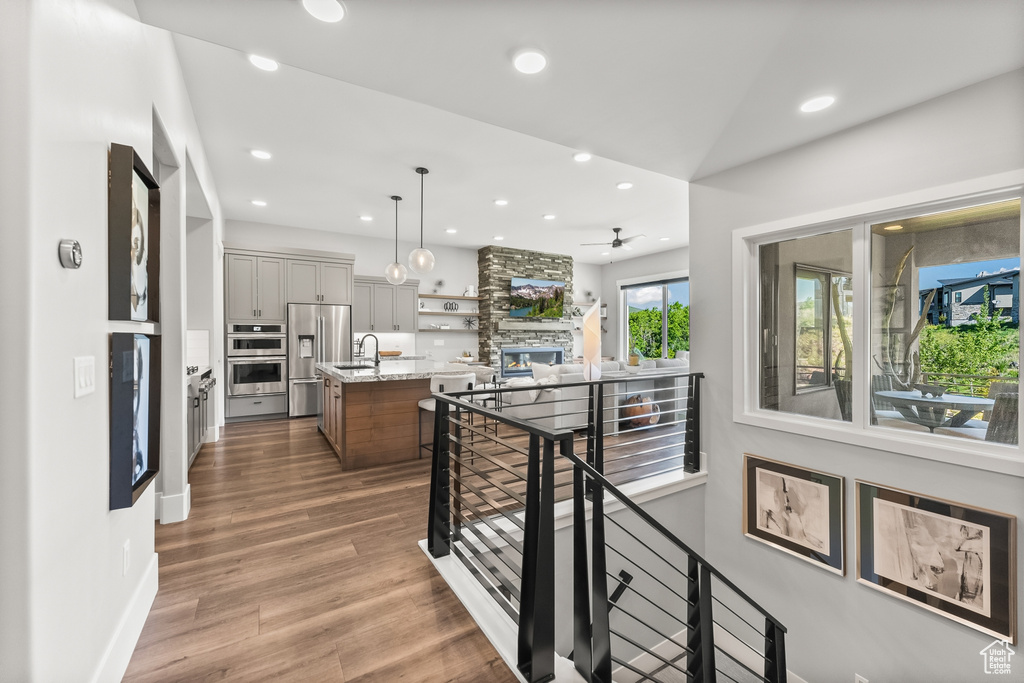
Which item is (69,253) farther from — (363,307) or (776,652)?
(363,307)

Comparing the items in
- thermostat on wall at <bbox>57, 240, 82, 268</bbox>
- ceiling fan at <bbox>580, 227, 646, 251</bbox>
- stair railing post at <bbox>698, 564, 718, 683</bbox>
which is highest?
ceiling fan at <bbox>580, 227, 646, 251</bbox>

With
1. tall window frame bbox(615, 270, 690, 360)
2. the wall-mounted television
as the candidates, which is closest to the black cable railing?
the wall-mounted television

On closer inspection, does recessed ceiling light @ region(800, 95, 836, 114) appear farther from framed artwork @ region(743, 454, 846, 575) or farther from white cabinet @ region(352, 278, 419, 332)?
white cabinet @ region(352, 278, 419, 332)

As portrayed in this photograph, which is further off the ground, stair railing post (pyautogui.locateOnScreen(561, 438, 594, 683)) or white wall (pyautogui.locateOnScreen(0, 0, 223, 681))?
white wall (pyautogui.locateOnScreen(0, 0, 223, 681))

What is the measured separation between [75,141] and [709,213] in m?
3.59

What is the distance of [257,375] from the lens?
19.2ft

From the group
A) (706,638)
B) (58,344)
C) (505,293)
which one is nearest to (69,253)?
(58,344)

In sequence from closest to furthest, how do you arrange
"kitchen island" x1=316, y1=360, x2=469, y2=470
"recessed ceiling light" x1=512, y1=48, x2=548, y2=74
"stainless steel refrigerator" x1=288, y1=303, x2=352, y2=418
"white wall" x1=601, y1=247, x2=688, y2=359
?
"recessed ceiling light" x1=512, y1=48, x2=548, y2=74 → "kitchen island" x1=316, y1=360, x2=469, y2=470 → "stainless steel refrigerator" x1=288, y1=303, x2=352, y2=418 → "white wall" x1=601, y1=247, x2=688, y2=359

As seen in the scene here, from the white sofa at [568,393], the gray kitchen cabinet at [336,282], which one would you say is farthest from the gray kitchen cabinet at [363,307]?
the white sofa at [568,393]

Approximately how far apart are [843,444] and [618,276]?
7544 mm

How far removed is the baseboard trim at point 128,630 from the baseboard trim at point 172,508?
0.82 meters

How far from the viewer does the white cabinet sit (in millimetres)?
7160

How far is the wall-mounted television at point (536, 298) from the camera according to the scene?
8.50 metres

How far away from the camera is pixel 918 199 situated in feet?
7.51
